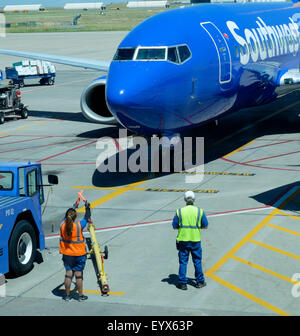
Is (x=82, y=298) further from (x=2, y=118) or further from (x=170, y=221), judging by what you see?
(x=2, y=118)

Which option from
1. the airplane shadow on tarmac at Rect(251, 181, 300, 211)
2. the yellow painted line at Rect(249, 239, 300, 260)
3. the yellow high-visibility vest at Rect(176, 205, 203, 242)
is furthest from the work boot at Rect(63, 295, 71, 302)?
the airplane shadow on tarmac at Rect(251, 181, 300, 211)

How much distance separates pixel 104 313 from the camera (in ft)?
39.3

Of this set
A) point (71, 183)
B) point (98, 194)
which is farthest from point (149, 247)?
point (71, 183)

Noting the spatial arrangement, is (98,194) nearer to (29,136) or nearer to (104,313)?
(104,313)

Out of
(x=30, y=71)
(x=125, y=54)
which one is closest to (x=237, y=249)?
(x=125, y=54)

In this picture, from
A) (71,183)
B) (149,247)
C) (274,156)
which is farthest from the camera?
(274,156)

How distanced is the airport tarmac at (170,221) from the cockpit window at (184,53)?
4.14 meters

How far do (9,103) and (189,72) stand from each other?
55.9 feet

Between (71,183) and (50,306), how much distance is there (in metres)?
10.0

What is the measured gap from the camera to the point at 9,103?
36062 millimetres

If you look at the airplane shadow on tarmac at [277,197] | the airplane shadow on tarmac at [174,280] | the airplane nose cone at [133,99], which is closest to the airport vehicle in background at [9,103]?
the airplane nose cone at [133,99]

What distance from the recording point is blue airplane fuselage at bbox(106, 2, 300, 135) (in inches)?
808

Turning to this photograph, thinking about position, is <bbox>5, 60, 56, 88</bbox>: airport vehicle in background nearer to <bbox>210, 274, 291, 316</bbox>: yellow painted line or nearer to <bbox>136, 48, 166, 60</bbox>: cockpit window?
<bbox>136, 48, 166, 60</bbox>: cockpit window
